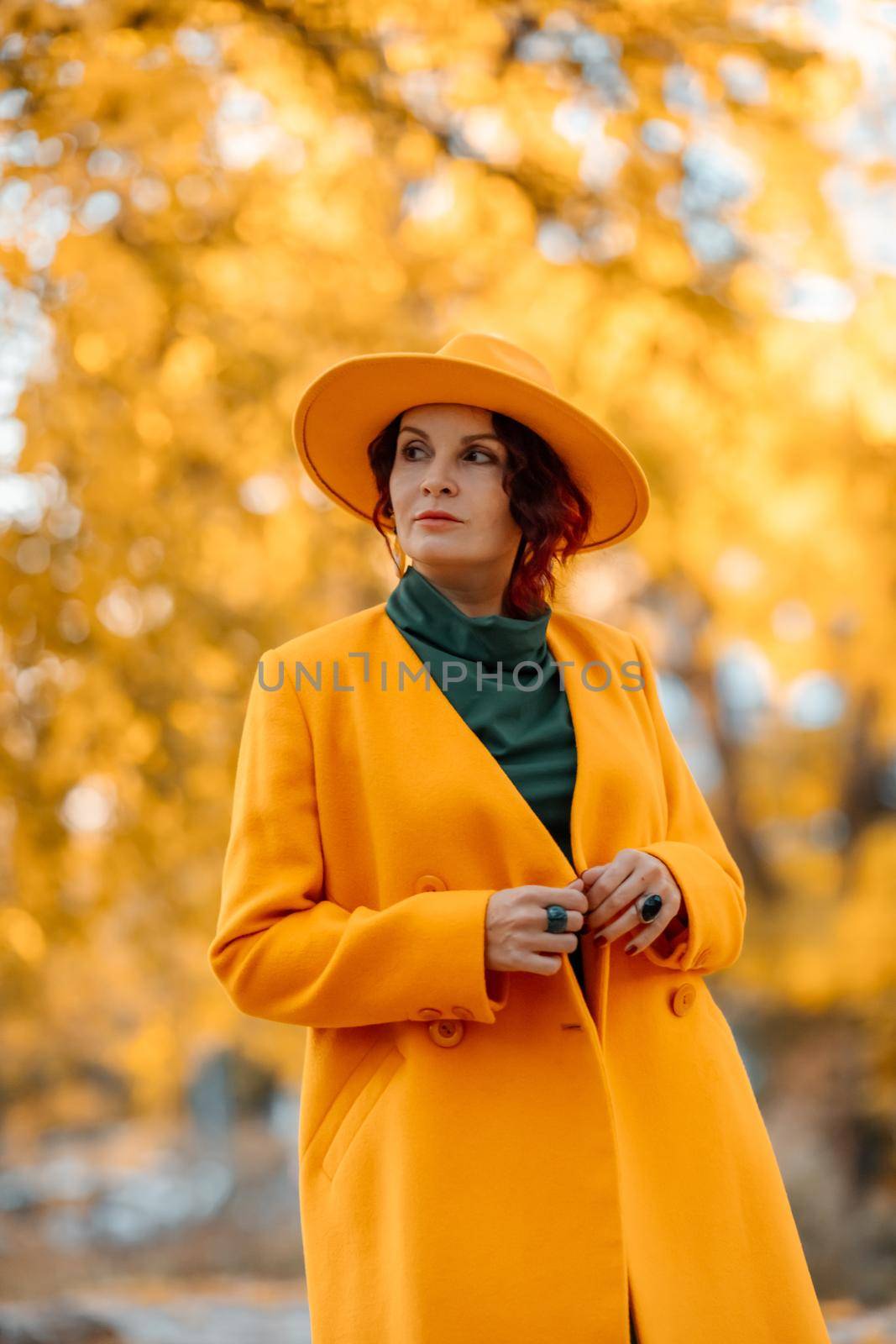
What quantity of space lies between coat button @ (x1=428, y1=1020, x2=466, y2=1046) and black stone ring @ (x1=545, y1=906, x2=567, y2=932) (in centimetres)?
17

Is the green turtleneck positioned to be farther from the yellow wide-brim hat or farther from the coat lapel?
the yellow wide-brim hat

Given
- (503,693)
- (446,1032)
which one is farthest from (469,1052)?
(503,693)

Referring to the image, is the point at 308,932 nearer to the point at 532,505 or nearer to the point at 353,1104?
the point at 353,1104

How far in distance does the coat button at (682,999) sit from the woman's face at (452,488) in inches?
22.0

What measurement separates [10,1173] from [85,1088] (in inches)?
48.0

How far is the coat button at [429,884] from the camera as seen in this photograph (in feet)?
4.71

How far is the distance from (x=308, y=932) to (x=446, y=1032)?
185mm

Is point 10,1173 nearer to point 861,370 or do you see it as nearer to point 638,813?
point 861,370

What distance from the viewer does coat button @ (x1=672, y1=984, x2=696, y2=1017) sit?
1.54m

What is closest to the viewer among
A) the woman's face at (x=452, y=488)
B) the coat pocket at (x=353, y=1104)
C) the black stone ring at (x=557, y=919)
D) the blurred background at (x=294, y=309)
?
the black stone ring at (x=557, y=919)

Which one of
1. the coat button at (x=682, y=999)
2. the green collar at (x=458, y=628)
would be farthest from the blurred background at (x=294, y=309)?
the coat button at (x=682, y=999)

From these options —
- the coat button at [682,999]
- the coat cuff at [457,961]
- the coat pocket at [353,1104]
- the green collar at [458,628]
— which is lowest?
the coat pocket at [353,1104]

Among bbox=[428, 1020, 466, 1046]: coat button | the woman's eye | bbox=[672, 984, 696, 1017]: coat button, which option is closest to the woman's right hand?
bbox=[428, 1020, 466, 1046]: coat button

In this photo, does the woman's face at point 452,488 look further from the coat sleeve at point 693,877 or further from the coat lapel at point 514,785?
the coat sleeve at point 693,877
